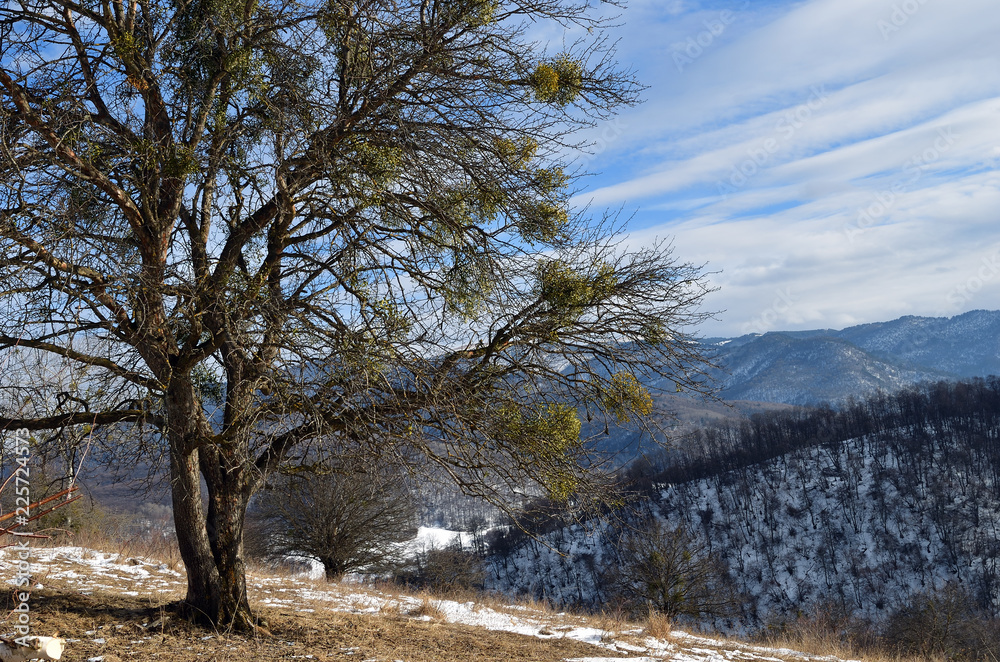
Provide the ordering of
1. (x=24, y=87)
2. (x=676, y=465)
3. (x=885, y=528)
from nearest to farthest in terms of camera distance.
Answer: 1. (x=24, y=87)
2. (x=885, y=528)
3. (x=676, y=465)

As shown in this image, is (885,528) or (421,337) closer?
(421,337)

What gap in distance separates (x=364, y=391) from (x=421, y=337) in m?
0.66

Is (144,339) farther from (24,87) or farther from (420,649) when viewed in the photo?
(420,649)

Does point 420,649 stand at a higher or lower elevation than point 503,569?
higher

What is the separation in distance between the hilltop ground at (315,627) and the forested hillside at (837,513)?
73272 mm

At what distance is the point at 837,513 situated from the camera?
107 meters

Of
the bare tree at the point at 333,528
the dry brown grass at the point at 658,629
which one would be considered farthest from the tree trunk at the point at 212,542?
the bare tree at the point at 333,528

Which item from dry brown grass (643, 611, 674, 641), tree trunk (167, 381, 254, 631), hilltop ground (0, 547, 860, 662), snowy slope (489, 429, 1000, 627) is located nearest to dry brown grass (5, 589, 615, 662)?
hilltop ground (0, 547, 860, 662)

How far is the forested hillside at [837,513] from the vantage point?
298 feet

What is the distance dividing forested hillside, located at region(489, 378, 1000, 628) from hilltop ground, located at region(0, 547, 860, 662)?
2885 inches

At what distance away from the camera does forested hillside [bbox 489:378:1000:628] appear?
298 ft

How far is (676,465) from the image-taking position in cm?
12619

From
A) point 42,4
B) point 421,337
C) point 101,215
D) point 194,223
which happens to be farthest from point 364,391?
point 42,4

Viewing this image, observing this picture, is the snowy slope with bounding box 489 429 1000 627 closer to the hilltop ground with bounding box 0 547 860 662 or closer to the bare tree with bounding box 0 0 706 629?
the hilltop ground with bounding box 0 547 860 662
